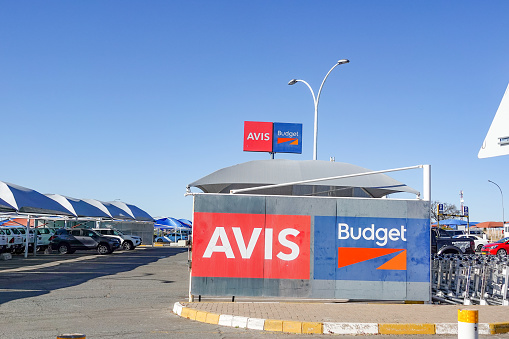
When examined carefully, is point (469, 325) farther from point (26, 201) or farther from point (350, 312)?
point (26, 201)

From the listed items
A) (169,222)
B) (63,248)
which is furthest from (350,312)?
(169,222)

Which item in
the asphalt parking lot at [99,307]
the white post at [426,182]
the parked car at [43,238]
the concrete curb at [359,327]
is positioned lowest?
the asphalt parking lot at [99,307]

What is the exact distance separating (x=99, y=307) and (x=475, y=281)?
8322 millimetres

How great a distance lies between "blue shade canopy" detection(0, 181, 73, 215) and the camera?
2617cm

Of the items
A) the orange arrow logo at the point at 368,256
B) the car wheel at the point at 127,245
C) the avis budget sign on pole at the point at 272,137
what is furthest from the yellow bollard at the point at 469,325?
the car wheel at the point at 127,245

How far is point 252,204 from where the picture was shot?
459 inches

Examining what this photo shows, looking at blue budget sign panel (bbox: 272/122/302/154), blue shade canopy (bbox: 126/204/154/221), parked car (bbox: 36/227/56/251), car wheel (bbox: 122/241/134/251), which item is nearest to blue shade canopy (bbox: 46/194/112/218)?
parked car (bbox: 36/227/56/251)

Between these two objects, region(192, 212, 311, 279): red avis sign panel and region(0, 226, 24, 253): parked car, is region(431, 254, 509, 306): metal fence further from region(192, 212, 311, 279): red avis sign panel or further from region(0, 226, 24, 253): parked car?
region(0, 226, 24, 253): parked car

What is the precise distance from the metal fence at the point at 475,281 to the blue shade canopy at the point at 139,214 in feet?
153

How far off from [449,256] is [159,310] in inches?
294

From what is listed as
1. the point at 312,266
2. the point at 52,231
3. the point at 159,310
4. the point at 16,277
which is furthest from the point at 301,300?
the point at 52,231

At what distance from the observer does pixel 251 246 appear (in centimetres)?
1157

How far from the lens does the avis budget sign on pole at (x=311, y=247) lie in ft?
37.7

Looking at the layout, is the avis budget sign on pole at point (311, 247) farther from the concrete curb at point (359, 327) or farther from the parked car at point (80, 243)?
the parked car at point (80, 243)
